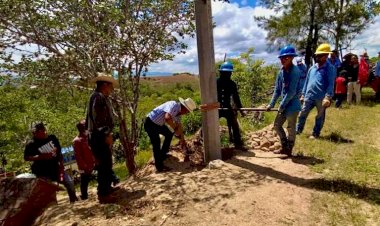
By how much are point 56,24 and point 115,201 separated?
4.61 meters

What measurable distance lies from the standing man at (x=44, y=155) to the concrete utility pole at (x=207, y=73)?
259cm

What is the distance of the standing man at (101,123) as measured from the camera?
16.0ft

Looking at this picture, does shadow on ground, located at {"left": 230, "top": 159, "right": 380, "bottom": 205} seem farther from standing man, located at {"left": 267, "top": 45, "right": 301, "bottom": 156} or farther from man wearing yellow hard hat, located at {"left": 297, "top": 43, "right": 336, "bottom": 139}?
man wearing yellow hard hat, located at {"left": 297, "top": 43, "right": 336, "bottom": 139}

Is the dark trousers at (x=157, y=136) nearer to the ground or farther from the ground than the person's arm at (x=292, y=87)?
nearer to the ground

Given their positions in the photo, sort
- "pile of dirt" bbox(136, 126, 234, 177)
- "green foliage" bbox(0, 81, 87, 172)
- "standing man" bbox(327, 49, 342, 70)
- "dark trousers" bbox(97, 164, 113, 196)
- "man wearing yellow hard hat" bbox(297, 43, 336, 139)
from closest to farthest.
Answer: "dark trousers" bbox(97, 164, 113, 196) < "pile of dirt" bbox(136, 126, 234, 177) < "man wearing yellow hard hat" bbox(297, 43, 336, 139) < "standing man" bbox(327, 49, 342, 70) < "green foliage" bbox(0, 81, 87, 172)

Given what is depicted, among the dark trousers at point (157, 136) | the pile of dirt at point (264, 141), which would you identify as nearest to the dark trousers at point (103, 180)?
the dark trousers at point (157, 136)

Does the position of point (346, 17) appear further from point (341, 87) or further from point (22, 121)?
point (22, 121)

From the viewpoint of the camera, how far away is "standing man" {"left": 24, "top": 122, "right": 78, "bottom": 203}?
6.25 m

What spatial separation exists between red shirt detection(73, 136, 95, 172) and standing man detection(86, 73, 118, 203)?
4.87ft

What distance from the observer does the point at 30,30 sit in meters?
8.11

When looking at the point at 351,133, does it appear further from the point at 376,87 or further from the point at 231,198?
the point at 376,87

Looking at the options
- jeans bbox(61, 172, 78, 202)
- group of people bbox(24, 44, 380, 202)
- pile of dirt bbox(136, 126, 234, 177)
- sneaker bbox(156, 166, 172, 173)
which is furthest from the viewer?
jeans bbox(61, 172, 78, 202)

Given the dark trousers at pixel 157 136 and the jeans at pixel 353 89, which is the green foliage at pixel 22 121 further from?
the jeans at pixel 353 89

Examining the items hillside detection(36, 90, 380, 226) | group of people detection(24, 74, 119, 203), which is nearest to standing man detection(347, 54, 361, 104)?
hillside detection(36, 90, 380, 226)
